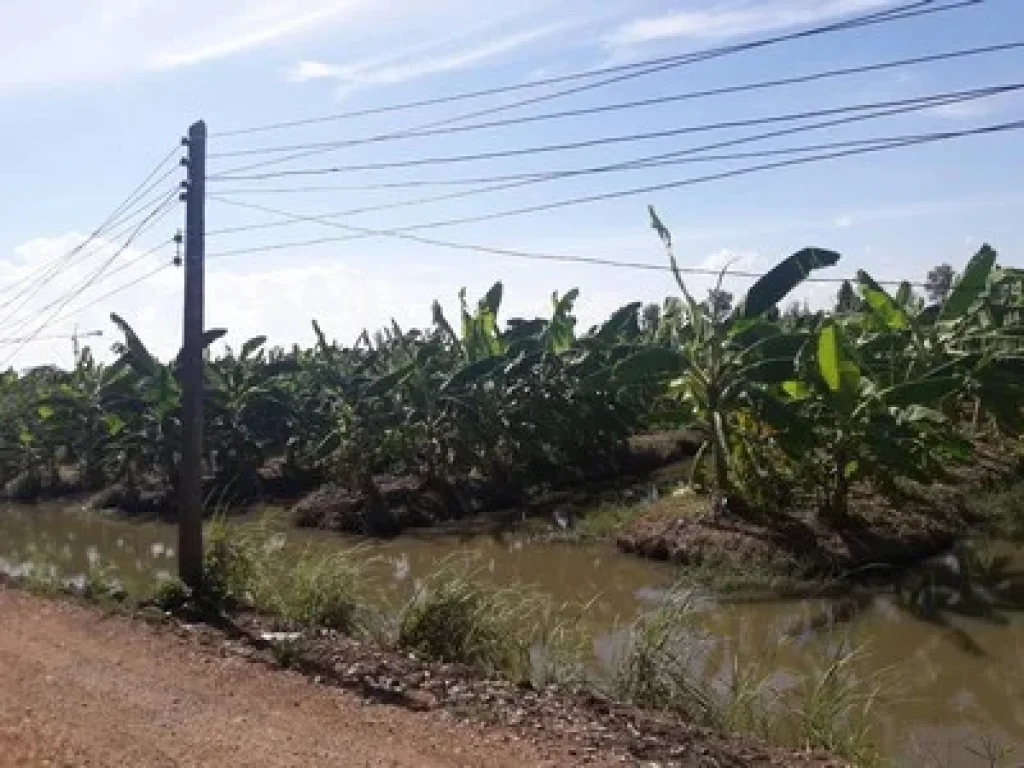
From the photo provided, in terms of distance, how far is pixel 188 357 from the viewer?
492 inches

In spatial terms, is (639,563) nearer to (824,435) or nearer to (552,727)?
(824,435)

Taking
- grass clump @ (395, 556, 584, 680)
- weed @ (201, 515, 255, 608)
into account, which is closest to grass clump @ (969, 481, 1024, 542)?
grass clump @ (395, 556, 584, 680)

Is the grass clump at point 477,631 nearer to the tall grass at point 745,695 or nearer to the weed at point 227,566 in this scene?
the tall grass at point 745,695

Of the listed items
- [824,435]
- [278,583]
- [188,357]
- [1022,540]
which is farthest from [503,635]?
[1022,540]

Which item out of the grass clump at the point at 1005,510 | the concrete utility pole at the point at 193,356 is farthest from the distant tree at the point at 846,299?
the concrete utility pole at the point at 193,356

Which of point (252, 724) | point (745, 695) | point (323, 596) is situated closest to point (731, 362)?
point (323, 596)

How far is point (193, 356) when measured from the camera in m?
12.5

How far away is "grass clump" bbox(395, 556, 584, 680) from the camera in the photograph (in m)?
9.14

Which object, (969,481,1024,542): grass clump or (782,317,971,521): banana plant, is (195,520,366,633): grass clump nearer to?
(782,317,971,521): banana plant

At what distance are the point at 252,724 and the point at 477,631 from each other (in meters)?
2.31

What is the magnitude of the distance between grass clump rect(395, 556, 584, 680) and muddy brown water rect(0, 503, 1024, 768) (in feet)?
4.70

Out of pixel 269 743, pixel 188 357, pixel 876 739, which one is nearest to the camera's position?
pixel 269 743

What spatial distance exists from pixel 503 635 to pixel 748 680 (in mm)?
2079

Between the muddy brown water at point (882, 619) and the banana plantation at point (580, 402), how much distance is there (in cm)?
178
